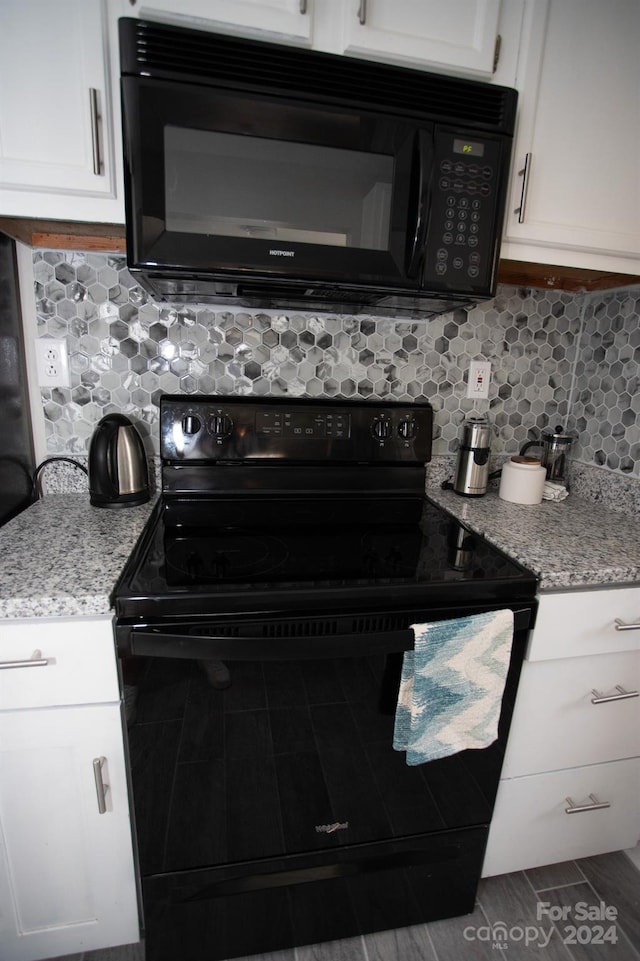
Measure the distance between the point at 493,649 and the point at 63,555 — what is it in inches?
34.0

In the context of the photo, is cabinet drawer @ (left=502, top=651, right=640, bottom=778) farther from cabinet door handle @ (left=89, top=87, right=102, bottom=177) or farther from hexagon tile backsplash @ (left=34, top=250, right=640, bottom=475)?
cabinet door handle @ (left=89, top=87, right=102, bottom=177)

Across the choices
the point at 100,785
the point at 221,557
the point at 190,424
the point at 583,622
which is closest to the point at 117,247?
the point at 190,424

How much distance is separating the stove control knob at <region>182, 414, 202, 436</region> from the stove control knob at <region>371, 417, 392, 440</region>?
51cm

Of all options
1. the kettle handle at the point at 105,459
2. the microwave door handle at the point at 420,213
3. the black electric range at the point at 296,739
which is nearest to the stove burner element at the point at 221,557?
the black electric range at the point at 296,739

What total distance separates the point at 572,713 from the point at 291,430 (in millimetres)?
1003

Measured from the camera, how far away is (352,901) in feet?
3.45

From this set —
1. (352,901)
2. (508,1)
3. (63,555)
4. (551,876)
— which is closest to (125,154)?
(63,555)

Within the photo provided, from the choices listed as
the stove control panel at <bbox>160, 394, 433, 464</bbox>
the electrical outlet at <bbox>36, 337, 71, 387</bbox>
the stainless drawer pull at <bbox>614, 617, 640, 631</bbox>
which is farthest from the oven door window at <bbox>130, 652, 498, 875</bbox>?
the electrical outlet at <bbox>36, 337, 71, 387</bbox>

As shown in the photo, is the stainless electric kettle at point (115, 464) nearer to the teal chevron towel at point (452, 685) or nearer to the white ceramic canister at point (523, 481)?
the teal chevron towel at point (452, 685)

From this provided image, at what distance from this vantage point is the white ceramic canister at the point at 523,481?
1365mm

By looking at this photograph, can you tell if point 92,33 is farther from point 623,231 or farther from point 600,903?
point 600,903

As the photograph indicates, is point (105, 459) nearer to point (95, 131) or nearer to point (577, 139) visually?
point (95, 131)

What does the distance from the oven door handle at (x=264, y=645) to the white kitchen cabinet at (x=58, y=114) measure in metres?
0.85

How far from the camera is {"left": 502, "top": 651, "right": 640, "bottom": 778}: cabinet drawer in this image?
1.06 metres
